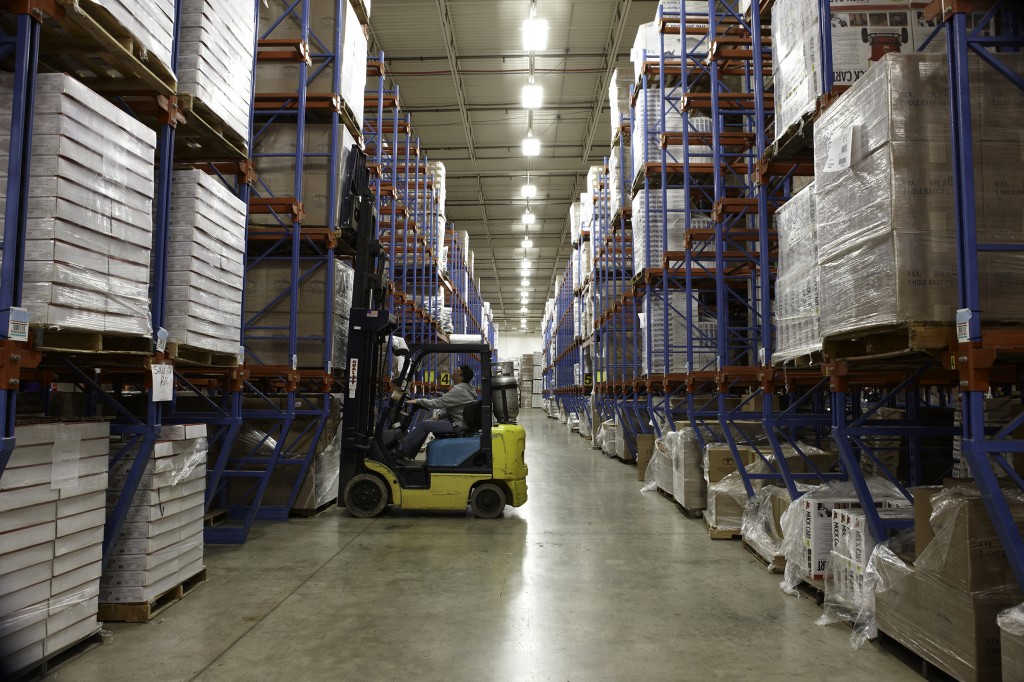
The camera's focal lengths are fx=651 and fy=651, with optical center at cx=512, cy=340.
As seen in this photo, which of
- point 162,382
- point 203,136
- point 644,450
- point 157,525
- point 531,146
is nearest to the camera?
point 162,382

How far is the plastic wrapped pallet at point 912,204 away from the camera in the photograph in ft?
10.5

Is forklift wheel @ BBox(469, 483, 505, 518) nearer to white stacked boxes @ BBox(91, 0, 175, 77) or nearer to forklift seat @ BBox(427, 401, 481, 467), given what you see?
forklift seat @ BBox(427, 401, 481, 467)

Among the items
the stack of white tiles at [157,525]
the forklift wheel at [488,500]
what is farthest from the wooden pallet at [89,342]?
the forklift wheel at [488,500]

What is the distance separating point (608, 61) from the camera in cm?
1592

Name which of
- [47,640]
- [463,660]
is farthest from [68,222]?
[463,660]

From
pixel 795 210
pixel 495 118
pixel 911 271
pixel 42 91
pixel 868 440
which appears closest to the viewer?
pixel 42 91

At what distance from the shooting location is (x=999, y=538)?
2.85 m

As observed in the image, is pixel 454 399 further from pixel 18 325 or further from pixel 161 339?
pixel 18 325

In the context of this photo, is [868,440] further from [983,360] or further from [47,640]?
[47,640]

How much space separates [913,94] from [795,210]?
1.58m

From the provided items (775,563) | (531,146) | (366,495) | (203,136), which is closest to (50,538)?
(203,136)

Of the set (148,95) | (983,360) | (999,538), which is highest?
(148,95)

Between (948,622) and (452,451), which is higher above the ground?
(452,451)

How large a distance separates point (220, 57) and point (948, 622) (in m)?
5.68
